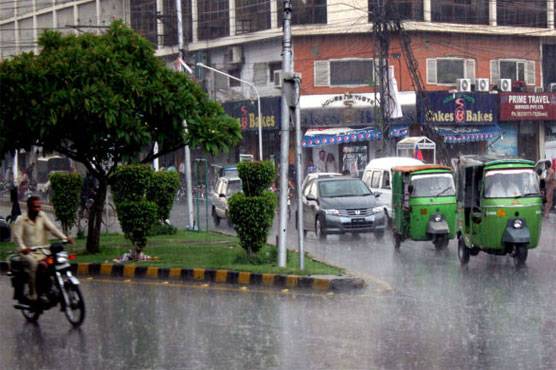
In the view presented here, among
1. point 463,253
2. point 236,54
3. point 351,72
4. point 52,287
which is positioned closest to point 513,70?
point 351,72

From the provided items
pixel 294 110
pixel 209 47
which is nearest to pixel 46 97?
pixel 294 110

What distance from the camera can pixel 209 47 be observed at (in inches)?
2181

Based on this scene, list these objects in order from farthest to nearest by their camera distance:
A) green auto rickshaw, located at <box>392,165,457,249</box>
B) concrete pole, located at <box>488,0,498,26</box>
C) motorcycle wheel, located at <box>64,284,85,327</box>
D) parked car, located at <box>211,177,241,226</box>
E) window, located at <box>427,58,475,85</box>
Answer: concrete pole, located at <box>488,0,498,26</box>
window, located at <box>427,58,475,85</box>
parked car, located at <box>211,177,241,226</box>
green auto rickshaw, located at <box>392,165,457,249</box>
motorcycle wheel, located at <box>64,284,85,327</box>

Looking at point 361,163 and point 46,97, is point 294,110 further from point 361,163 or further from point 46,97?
point 361,163

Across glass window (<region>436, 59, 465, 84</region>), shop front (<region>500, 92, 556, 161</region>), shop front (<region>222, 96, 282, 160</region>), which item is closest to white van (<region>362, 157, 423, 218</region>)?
shop front (<region>222, 96, 282, 160</region>)

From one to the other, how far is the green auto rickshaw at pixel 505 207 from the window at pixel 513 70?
35.4 m

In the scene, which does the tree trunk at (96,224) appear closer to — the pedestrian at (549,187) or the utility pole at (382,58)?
the pedestrian at (549,187)

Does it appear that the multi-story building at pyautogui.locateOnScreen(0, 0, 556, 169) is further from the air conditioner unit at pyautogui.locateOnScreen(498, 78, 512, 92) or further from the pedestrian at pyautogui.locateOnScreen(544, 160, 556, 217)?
the pedestrian at pyautogui.locateOnScreen(544, 160, 556, 217)

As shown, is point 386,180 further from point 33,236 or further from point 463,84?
point 463,84

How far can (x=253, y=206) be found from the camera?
61.4 feet

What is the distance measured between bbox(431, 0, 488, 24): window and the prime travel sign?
4173 mm

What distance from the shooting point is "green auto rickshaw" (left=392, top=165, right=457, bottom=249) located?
22.7 meters

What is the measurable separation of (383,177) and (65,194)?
411 inches

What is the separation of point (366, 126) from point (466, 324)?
124 feet
